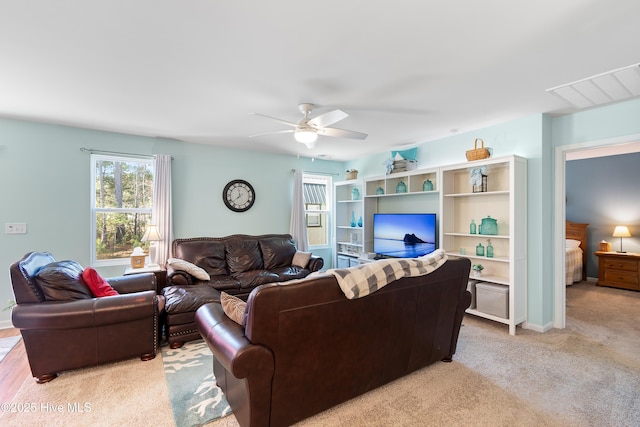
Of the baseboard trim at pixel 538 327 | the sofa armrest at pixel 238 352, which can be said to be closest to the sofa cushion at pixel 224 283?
the sofa armrest at pixel 238 352

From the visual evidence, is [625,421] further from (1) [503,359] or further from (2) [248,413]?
(2) [248,413]

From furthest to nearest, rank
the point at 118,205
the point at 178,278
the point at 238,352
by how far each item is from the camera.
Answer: the point at 118,205 < the point at 178,278 < the point at 238,352

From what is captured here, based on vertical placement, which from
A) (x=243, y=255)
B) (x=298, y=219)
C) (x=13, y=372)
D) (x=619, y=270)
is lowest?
(x=13, y=372)

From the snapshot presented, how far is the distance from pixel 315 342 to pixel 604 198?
266 inches

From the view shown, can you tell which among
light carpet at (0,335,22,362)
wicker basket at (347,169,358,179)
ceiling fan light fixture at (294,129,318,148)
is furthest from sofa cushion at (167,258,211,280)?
wicker basket at (347,169,358,179)

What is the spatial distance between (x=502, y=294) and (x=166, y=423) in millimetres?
3446

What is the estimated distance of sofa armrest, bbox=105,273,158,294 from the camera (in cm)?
312

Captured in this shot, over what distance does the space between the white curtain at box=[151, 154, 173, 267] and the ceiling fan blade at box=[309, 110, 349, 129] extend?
2.71 m

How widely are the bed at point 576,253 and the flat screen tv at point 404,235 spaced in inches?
117

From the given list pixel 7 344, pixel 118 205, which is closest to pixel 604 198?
pixel 118 205

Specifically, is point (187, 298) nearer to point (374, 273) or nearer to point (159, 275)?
point (159, 275)

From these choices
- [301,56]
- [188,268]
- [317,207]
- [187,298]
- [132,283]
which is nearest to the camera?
[301,56]

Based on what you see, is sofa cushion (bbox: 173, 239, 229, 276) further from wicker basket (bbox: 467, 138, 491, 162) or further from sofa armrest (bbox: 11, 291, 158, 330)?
wicker basket (bbox: 467, 138, 491, 162)

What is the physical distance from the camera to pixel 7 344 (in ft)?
10.1
